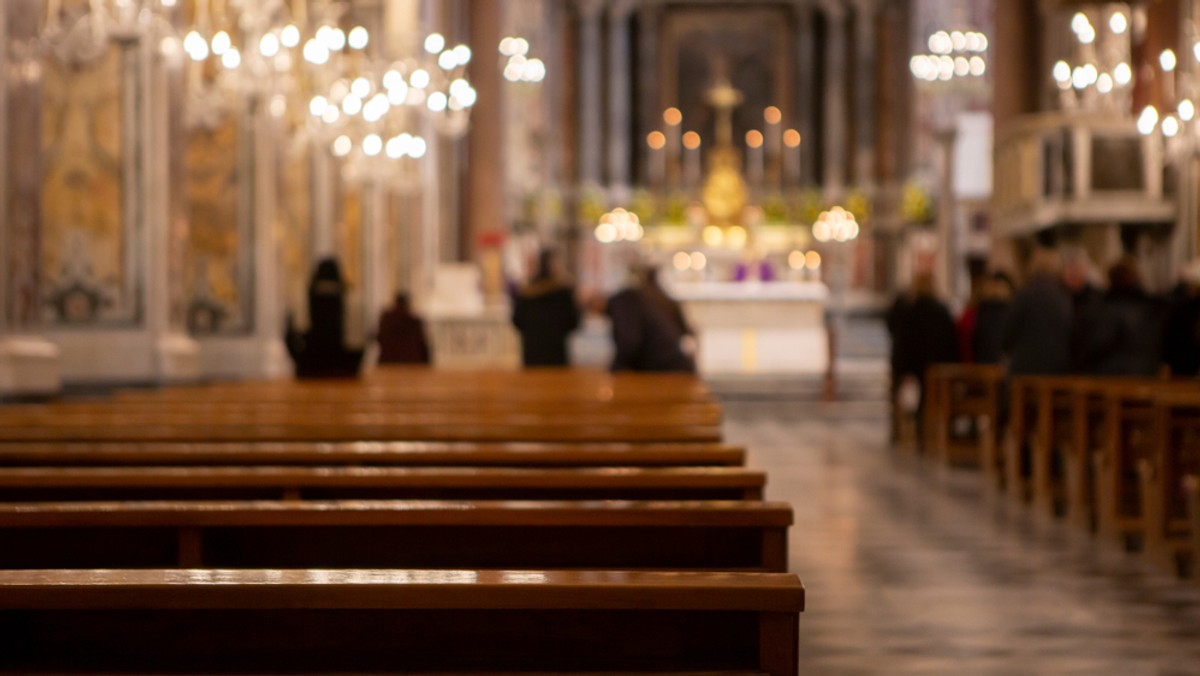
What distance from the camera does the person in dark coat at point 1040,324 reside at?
36.0ft

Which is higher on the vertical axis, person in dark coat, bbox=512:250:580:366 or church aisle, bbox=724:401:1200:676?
person in dark coat, bbox=512:250:580:366

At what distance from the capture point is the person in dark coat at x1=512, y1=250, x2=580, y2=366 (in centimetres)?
1308

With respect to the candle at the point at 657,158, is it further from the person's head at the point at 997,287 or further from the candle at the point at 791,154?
the person's head at the point at 997,287

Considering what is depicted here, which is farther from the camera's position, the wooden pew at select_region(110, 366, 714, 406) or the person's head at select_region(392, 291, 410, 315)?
the person's head at select_region(392, 291, 410, 315)

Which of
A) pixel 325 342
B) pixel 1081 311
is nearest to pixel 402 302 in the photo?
pixel 325 342

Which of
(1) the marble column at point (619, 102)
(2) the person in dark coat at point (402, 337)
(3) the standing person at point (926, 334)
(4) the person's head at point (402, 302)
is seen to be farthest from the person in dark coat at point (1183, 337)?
(1) the marble column at point (619, 102)

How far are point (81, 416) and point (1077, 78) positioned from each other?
13.6 m

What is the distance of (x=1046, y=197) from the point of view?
1955cm

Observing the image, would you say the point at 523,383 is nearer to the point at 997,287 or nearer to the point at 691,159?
the point at 997,287

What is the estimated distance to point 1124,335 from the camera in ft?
35.2

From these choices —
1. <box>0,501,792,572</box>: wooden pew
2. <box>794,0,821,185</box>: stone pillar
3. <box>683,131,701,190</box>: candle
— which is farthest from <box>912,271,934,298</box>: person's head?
<box>794,0,821,185</box>: stone pillar

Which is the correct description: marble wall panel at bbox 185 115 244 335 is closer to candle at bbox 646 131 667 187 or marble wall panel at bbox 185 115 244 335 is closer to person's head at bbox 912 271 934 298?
person's head at bbox 912 271 934 298

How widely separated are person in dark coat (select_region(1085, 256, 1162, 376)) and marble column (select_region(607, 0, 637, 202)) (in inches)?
962

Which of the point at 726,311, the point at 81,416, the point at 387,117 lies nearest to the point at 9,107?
the point at 81,416
